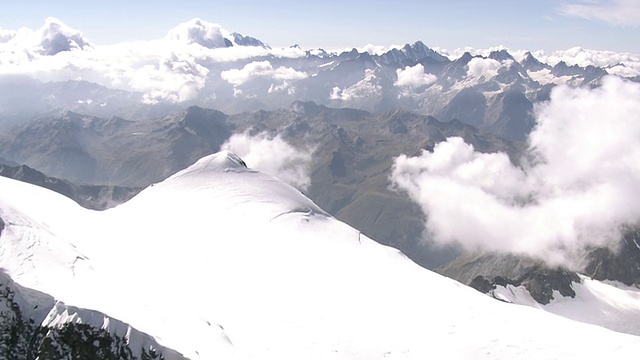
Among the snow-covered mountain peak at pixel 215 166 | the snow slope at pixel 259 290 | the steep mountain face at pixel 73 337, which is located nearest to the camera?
the steep mountain face at pixel 73 337

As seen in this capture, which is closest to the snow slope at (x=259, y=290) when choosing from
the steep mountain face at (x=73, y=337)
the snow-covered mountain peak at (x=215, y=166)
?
the steep mountain face at (x=73, y=337)

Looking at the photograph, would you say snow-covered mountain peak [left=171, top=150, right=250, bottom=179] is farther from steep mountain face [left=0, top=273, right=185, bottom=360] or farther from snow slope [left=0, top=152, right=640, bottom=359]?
steep mountain face [left=0, top=273, right=185, bottom=360]

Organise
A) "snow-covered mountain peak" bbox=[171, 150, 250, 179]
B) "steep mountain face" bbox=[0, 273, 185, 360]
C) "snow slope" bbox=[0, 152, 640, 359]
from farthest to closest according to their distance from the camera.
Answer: "snow-covered mountain peak" bbox=[171, 150, 250, 179], "snow slope" bbox=[0, 152, 640, 359], "steep mountain face" bbox=[0, 273, 185, 360]

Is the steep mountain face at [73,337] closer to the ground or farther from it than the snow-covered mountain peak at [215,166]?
closer to the ground

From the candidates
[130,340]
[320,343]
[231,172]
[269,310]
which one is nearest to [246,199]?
[231,172]

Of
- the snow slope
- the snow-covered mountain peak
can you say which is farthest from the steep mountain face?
the snow-covered mountain peak

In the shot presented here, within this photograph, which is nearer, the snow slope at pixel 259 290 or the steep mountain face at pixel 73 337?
the steep mountain face at pixel 73 337

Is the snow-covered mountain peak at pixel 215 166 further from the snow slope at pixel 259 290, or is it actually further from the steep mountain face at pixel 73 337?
the steep mountain face at pixel 73 337

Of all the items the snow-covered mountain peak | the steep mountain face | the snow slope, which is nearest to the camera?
the steep mountain face
